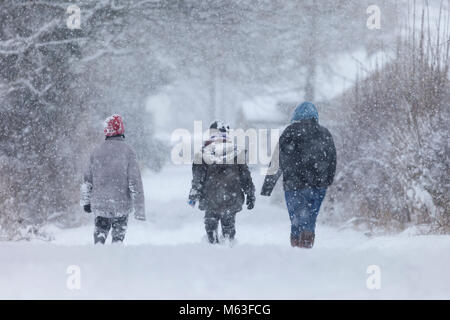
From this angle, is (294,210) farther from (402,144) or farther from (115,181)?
(402,144)

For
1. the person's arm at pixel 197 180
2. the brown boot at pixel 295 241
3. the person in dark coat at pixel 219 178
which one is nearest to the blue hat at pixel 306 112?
the person in dark coat at pixel 219 178

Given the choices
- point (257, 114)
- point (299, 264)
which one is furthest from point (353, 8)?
point (257, 114)

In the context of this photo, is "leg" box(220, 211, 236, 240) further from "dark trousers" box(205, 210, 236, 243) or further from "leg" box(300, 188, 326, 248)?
"leg" box(300, 188, 326, 248)

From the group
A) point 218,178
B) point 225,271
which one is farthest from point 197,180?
point 225,271

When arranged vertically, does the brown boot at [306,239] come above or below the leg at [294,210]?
below

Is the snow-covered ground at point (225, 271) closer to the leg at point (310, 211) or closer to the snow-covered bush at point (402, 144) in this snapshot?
the leg at point (310, 211)

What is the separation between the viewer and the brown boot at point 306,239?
245 inches

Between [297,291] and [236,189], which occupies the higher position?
[236,189]

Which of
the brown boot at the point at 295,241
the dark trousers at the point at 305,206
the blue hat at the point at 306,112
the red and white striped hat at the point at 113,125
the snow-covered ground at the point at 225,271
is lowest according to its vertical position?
the snow-covered ground at the point at 225,271

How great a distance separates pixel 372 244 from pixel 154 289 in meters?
3.36

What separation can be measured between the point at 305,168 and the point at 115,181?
2.04m

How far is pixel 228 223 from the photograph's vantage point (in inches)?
259
